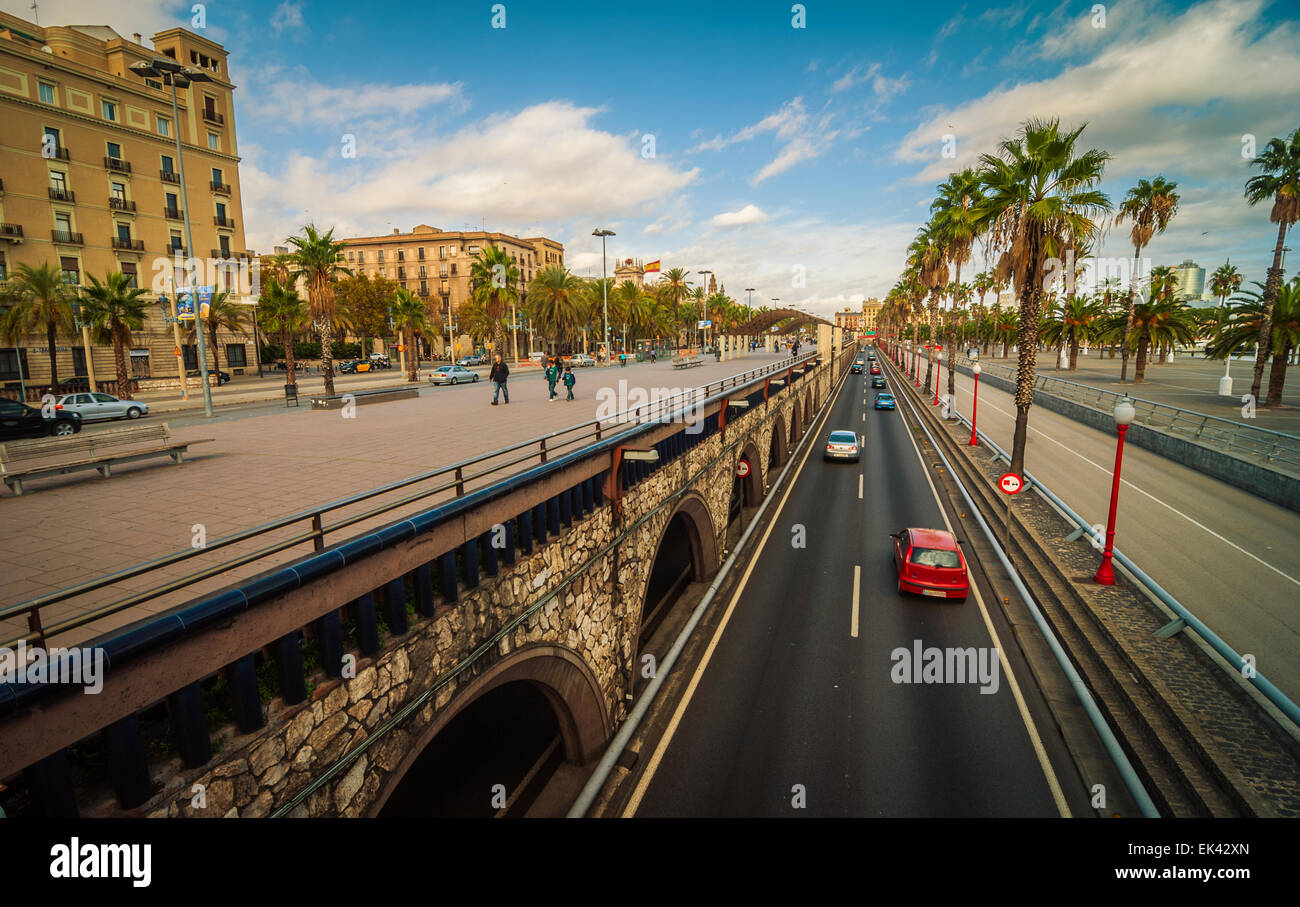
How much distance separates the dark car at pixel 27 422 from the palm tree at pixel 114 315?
46.4 feet

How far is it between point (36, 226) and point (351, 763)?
5857 centimetres

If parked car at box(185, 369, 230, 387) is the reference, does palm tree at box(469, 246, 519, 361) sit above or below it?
above

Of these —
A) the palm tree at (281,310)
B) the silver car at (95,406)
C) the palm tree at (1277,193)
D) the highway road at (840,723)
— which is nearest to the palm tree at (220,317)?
the palm tree at (281,310)

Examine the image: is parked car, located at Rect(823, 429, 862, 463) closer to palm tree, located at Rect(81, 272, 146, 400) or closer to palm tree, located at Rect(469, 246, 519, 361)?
palm tree, located at Rect(469, 246, 519, 361)

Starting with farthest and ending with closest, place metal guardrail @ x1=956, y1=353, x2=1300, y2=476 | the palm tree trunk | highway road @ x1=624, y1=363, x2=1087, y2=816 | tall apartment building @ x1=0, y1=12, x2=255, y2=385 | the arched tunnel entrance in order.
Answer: tall apartment building @ x1=0, y1=12, x2=255, y2=385 → the palm tree trunk → metal guardrail @ x1=956, y1=353, x2=1300, y2=476 → the arched tunnel entrance → highway road @ x1=624, y1=363, x2=1087, y2=816

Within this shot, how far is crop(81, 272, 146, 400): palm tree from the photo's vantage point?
33.9 meters

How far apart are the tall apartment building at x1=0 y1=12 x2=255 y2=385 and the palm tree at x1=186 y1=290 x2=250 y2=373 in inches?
54.4

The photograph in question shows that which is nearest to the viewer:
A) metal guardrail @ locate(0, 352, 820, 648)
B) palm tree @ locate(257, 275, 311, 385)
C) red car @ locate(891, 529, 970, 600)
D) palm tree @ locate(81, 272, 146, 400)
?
metal guardrail @ locate(0, 352, 820, 648)

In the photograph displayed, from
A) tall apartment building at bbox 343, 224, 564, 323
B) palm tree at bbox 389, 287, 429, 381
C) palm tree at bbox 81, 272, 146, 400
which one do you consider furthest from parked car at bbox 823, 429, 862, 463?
tall apartment building at bbox 343, 224, 564, 323

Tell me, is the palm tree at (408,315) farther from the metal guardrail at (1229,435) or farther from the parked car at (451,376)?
the metal guardrail at (1229,435)
